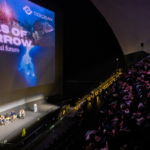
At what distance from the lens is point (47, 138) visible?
6.38 metres

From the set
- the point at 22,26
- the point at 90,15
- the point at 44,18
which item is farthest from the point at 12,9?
the point at 90,15

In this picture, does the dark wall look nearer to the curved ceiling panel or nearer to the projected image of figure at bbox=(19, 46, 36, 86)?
the curved ceiling panel

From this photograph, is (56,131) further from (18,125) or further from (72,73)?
(72,73)

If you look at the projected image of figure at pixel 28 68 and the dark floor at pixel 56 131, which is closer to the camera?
the dark floor at pixel 56 131

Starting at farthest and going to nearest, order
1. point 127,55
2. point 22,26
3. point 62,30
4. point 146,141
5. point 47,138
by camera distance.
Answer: point 127,55, point 62,30, point 22,26, point 47,138, point 146,141

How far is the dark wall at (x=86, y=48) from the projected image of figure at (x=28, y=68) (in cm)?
440

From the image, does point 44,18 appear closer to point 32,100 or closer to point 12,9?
point 12,9

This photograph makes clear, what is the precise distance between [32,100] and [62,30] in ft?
19.7

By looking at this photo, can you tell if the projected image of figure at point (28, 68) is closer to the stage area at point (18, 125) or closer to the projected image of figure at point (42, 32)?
the projected image of figure at point (42, 32)

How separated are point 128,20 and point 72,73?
6605mm

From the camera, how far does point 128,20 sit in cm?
1312

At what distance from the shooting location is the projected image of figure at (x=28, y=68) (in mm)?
8586

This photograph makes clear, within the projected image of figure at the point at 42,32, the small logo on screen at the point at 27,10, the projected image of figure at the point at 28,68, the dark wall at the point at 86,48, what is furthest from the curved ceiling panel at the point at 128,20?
the projected image of figure at the point at 28,68

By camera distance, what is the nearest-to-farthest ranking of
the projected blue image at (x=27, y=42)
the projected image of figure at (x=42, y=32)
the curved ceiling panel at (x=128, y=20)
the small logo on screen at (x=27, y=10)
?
the projected blue image at (x=27, y=42) → the small logo on screen at (x=27, y=10) → the projected image of figure at (x=42, y=32) → the curved ceiling panel at (x=128, y=20)
